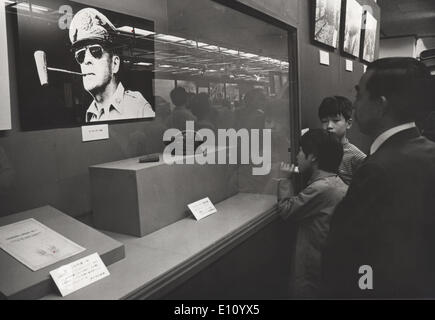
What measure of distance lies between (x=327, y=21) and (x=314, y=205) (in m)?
1.22

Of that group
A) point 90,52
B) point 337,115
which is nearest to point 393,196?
point 337,115

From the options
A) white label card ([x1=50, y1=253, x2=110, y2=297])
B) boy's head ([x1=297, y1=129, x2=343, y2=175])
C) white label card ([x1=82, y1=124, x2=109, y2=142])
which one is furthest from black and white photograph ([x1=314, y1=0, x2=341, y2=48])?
white label card ([x1=50, y1=253, x2=110, y2=297])

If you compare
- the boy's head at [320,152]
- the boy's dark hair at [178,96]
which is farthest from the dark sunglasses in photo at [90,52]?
the boy's head at [320,152]

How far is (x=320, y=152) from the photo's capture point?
154 cm

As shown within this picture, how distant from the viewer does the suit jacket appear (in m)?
0.98

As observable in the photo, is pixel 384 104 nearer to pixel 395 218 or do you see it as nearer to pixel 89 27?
pixel 395 218

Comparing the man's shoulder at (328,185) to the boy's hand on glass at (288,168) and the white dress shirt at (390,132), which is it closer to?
the boy's hand on glass at (288,168)

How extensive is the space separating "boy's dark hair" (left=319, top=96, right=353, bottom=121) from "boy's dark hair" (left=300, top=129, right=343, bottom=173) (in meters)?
0.44

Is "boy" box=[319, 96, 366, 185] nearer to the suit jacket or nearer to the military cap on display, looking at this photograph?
the suit jacket

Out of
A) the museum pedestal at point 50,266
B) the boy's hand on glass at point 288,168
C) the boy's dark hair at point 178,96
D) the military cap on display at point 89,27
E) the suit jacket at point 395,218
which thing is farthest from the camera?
the boy's hand on glass at point 288,168

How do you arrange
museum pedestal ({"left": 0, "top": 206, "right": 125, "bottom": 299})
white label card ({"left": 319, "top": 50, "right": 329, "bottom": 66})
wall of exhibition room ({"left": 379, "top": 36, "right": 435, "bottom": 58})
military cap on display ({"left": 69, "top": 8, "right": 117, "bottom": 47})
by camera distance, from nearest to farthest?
museum pedestal ({"left": 0, "top": 206, "right": 125, "bottom": 299}) → wall of exhibition room ({"left": 379, "top": 36, "right": 435, "bottom": 58}) → military cap on display ({"left": 69, "top": 8, "right": 117, "bottom": 47}) → white label card ({"left": 319, "top": 50, "right": 329, "bottom": 66})

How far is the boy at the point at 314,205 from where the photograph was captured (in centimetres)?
151

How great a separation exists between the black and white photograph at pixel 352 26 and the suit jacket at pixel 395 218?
116cm
